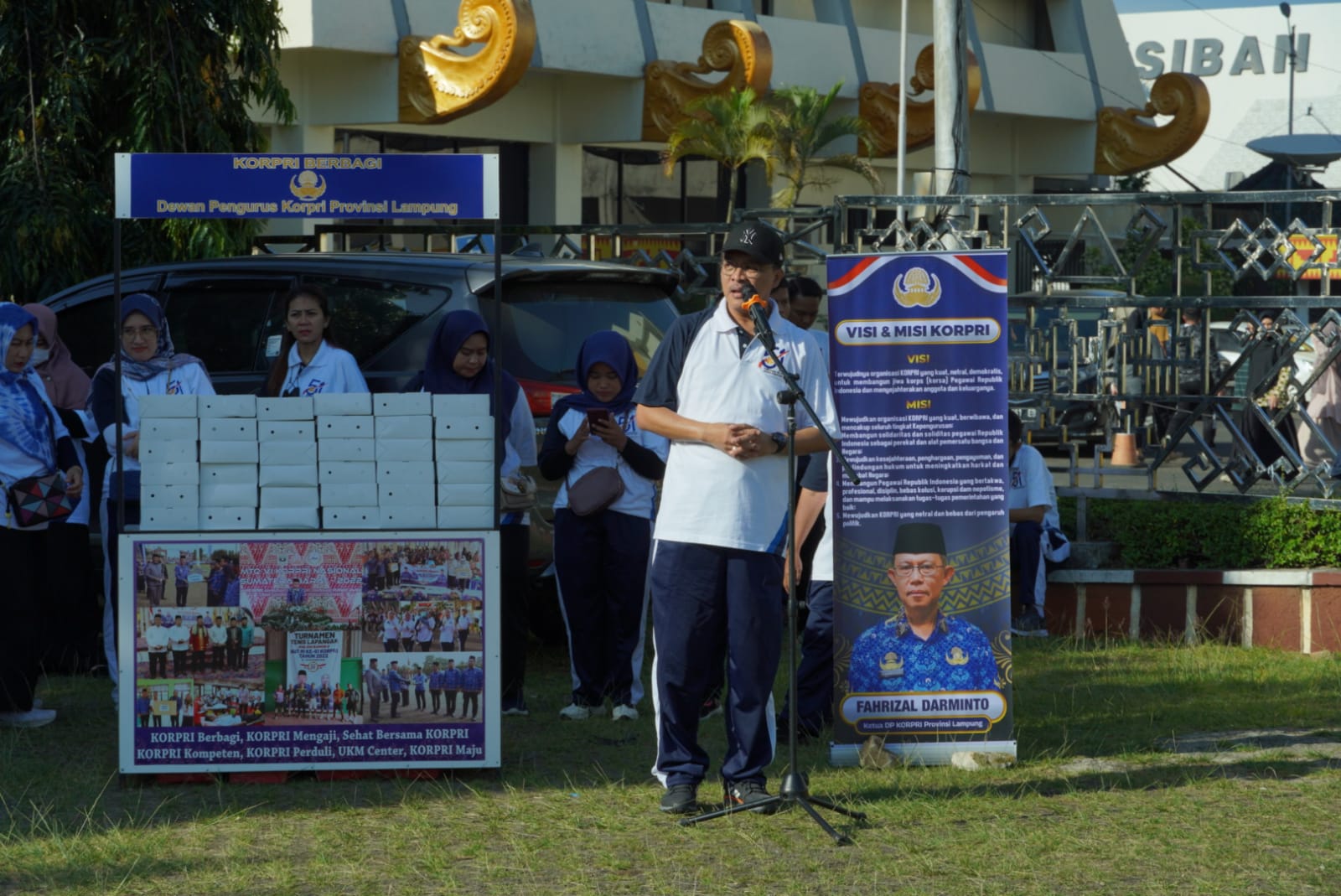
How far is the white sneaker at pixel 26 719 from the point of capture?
7852 millimetres

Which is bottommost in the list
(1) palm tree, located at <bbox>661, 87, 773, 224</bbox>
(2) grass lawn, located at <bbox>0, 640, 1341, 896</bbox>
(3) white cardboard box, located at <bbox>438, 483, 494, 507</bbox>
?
(2) grass lawn, located at <bbox>0, 640, 1341, 896</bbox>

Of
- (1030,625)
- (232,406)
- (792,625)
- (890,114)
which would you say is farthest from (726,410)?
(890,114)

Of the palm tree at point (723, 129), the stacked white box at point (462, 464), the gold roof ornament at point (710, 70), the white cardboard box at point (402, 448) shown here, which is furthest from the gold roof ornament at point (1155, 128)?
the white cardboard box at point (402, 448)

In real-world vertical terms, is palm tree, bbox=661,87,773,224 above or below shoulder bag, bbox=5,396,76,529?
above

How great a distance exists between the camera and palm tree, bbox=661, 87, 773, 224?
29812 millimetres

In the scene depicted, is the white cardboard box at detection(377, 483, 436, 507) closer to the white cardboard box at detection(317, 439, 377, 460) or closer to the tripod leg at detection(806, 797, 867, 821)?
the white cardboard box at detection(317, 439, 377, 460)

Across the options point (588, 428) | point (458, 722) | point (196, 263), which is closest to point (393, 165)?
point (588, 428)

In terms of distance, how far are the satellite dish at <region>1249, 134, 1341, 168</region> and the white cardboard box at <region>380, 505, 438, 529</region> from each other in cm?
3481

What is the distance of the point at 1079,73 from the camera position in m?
40.1

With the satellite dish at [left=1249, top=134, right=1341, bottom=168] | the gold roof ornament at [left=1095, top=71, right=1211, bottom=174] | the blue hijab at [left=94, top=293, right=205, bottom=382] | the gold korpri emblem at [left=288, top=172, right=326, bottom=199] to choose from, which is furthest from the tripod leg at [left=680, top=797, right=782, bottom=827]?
the satellite dish at [left=1249, top=134, right=1341, bottom=168]

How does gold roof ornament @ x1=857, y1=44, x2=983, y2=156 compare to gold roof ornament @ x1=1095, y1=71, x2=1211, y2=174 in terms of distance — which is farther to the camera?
gold roof ornament @ x1=1095, y1=71, x2=1211, y2=174

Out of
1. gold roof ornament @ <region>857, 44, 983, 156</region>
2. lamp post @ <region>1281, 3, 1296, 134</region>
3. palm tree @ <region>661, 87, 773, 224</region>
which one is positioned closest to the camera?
palm tree @ <region>661, 87, 773, 224</region>

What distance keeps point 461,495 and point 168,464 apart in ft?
3.52

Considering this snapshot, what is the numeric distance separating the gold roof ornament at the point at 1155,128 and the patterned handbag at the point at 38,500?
3156 cm
